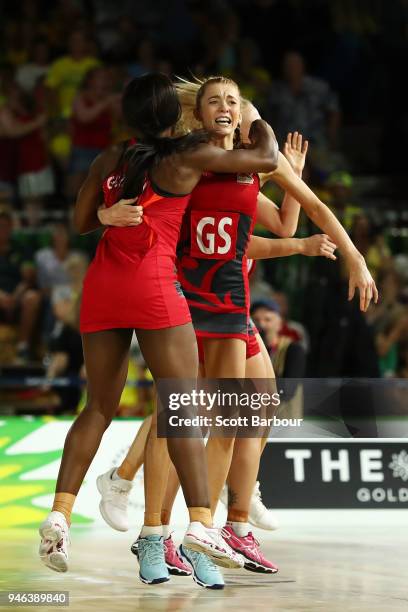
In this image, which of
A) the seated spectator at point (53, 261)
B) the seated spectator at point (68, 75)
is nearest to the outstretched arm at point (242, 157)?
the seated spectator at point (53, 261)

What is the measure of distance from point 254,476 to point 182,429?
0.79 m

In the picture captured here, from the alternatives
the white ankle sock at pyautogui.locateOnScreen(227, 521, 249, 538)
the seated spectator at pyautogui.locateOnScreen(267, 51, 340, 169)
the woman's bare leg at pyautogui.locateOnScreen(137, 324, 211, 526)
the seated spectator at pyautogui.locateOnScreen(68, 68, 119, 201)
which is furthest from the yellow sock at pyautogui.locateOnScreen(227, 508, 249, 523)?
the seated spectator at pyautogui.locateOnScreen(267, 51, 340, 169)

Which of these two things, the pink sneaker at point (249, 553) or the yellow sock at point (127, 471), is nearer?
the pink sneaker at point (249, 553)

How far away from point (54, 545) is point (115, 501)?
4.25 ft

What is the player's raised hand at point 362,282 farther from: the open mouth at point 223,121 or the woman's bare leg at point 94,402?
the woman's bare leg at point 94,402

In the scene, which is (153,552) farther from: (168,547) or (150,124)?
(150,124)

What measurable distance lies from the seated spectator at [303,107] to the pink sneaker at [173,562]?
7.77 metres

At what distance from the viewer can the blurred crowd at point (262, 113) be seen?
34.5 ft

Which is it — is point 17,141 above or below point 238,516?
above

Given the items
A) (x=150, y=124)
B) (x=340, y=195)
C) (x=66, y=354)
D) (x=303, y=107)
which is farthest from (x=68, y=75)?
(x=150, y=124)

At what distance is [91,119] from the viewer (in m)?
12.9

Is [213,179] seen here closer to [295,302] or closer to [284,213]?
[284,213]

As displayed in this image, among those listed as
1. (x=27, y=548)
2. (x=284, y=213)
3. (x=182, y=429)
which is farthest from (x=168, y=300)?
(x=27, y=548)

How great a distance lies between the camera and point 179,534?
7188 millimetres
